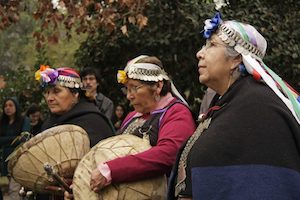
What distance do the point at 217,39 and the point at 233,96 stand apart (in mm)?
314

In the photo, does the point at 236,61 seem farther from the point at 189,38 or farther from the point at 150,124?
the point at 189,38

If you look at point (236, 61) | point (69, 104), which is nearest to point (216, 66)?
point (236, 61)

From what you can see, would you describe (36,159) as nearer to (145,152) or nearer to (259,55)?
(145,152)

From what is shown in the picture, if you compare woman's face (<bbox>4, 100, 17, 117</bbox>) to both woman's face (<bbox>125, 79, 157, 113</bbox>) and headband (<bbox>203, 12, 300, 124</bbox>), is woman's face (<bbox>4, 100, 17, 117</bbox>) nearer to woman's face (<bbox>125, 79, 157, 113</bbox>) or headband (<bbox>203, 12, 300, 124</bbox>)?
woman's face (<bbox>125, 79, 157, 113</bbox>)

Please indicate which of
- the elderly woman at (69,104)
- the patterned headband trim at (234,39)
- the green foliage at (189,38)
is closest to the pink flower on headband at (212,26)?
the patterned headband trim at (234,39)

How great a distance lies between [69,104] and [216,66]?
186cm

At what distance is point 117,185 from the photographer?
361cm

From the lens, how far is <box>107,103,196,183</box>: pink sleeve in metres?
3.60

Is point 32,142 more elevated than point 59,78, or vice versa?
point 59,78

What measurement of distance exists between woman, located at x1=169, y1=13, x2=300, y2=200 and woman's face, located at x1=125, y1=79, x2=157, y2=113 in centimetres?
106

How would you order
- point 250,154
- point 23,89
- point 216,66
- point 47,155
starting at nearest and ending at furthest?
point 250,154, point 216,66, point 47,155, point 23,89

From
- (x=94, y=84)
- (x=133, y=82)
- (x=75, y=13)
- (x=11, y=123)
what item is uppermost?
(x=133, y=82)

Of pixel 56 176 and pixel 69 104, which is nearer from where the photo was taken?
pixel 56 176

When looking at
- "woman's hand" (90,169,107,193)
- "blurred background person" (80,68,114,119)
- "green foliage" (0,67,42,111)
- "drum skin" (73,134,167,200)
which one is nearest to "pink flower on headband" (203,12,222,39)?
"drum skin" (73,134,167,200)
